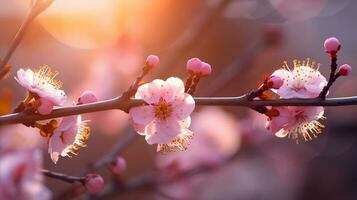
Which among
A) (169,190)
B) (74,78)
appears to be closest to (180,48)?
(169,190)

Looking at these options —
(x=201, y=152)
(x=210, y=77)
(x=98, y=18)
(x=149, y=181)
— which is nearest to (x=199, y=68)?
(x=149, y=181)

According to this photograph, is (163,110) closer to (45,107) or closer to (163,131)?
(163,131)

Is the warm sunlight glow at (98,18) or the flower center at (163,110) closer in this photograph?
the flower center at (163,110)

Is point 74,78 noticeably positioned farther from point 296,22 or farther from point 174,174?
point 296,22

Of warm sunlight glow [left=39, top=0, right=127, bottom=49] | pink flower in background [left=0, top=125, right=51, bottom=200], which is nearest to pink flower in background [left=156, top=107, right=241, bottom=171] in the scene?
warm sunlight glow [left=39, top=0, right=127, bottom=49]

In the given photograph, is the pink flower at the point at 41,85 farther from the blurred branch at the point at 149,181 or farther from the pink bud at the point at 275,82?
the blurred branch at the point at 149,181

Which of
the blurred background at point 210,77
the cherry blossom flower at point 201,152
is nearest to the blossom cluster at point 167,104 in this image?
the blurred background at point 210,77
